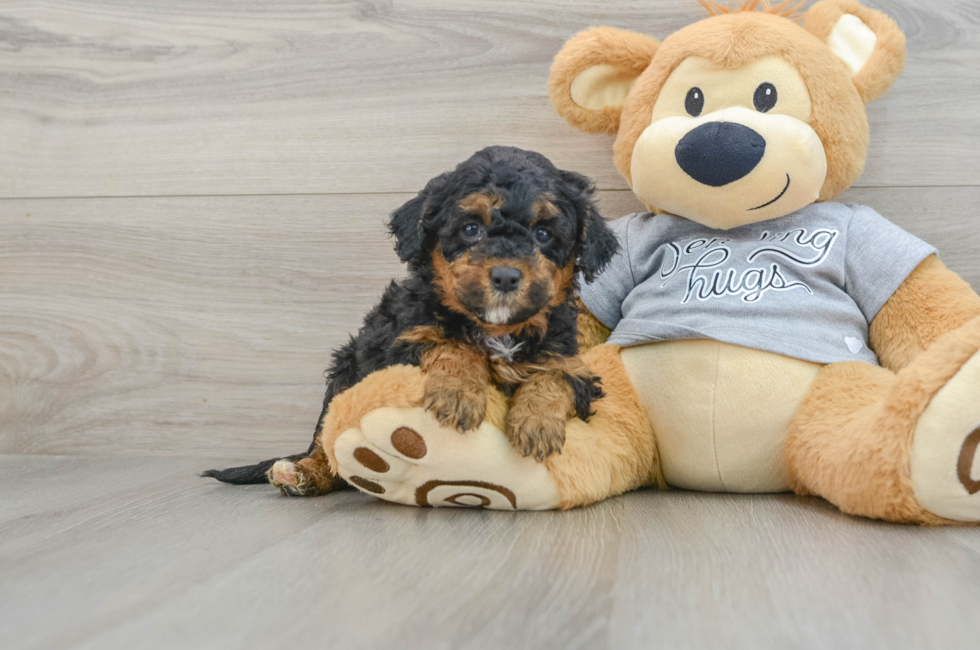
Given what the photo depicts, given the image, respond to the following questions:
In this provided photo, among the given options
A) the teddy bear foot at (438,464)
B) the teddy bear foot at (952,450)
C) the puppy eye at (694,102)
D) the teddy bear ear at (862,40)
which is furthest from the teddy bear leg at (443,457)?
the teddy bear ear at (862,40)

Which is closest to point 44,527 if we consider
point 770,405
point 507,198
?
point 507,198

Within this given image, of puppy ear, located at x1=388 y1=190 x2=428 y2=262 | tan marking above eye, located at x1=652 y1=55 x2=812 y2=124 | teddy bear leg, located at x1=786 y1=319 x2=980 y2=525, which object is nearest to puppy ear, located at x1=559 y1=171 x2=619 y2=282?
puppy ear, located at x1=388 y1=190 x2=428 y2=262

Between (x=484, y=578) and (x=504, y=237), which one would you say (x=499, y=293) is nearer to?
(x=504, y=237)

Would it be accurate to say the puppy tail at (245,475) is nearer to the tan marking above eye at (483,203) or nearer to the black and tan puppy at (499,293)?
the black and tan puppy at (499,293)

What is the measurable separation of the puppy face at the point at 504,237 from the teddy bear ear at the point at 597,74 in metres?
0.39

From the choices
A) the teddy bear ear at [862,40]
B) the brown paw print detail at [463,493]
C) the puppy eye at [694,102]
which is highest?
the teddy bear ear at [862,40]

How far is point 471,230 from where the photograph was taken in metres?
1.25

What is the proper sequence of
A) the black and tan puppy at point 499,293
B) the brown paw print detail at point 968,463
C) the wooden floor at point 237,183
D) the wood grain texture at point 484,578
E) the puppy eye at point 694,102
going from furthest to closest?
the wooden floor at point 237,183
the puppy eye at point 694,102
the black and tan puppy at point 499,293
the brown paw print detail at point 968,463
the wood grain texture at point 484,578

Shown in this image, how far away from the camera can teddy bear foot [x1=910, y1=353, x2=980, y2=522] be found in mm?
1095

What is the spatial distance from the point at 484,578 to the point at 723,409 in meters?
0.68

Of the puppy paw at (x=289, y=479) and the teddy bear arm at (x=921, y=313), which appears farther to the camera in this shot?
the puppy paw at (x=289, y=479)

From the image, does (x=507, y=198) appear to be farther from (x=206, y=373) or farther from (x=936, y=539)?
(x=206, y=373)

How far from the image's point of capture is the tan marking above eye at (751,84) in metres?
1.51

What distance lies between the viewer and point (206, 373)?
2.11m
